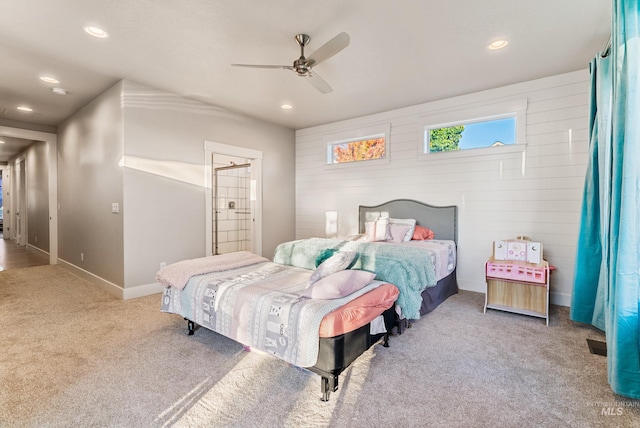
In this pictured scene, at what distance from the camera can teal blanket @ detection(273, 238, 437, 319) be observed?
258 cm

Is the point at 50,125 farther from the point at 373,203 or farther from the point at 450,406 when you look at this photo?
the point at 450,406

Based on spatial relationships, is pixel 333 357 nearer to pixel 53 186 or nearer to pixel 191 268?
pixel 191 268

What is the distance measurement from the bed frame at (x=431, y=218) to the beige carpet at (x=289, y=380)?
45 centimetres

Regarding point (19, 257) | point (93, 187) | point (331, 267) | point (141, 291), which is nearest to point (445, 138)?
point (331, 267)

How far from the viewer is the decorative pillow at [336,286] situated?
2033mm

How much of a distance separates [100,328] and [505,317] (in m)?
4.13

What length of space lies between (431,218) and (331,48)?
2945 mm

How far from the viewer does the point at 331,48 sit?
2.42 m

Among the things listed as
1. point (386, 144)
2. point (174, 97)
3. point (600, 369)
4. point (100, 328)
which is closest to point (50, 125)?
point (174, 97)

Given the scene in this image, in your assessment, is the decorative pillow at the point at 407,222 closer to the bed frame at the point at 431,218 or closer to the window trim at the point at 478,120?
the bed frame at the point at 431,218

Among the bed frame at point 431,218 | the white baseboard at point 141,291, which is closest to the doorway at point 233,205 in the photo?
the white baseboard at point 141,291

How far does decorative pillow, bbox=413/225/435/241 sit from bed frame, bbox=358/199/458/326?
131mm

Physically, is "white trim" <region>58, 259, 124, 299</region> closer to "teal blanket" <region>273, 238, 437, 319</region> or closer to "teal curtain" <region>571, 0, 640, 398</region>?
"teal blanket" <region>273, 238, 437, 319</region>

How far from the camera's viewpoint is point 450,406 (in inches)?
68.5
